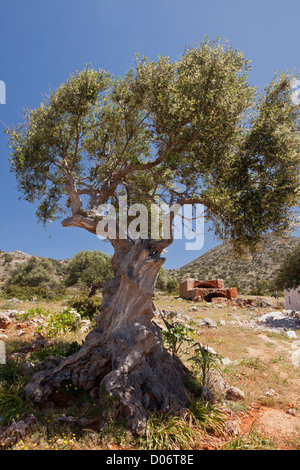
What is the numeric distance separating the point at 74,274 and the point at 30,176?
1178 inches

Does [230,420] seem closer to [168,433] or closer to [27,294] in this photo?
[168,433]

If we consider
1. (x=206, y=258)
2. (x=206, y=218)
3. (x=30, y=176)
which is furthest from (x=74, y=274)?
(x=206, y=258)

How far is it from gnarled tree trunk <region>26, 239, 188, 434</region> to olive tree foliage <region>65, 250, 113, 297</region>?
2526cm

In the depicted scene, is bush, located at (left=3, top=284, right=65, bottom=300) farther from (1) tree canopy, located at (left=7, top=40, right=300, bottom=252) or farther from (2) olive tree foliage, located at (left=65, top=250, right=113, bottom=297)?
(1) tree canopy, located at (left=7, top=40, right=300, bottom=252)

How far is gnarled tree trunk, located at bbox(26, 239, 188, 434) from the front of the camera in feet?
20.2

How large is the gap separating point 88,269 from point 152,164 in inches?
1095

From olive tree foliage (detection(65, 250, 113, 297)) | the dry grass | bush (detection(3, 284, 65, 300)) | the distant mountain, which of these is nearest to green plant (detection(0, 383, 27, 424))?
the dry grass

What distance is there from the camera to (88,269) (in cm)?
3500

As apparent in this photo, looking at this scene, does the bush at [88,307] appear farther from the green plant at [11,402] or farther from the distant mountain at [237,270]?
the distant mountain at [237,270]

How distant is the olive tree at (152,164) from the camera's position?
7035 millimetres

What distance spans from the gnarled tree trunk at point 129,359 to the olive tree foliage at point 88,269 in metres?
25.3

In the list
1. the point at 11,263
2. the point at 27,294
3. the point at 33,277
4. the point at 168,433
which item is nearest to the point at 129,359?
the point at 168,433
